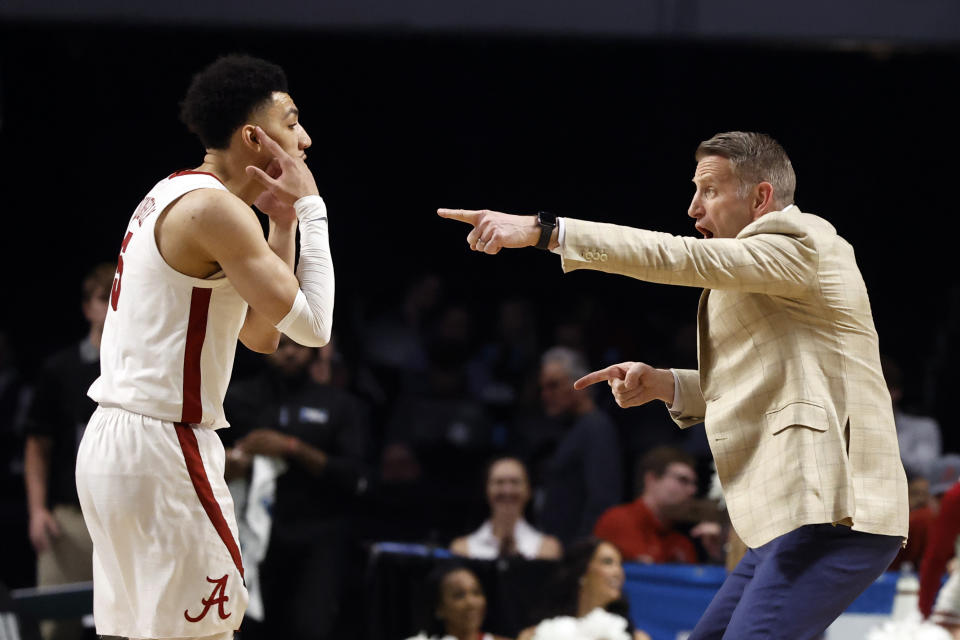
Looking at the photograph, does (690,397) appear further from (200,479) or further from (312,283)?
(200,479)

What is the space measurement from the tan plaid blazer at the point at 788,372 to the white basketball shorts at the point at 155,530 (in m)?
0.99

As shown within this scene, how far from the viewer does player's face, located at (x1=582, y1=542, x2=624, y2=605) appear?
5.12 meters

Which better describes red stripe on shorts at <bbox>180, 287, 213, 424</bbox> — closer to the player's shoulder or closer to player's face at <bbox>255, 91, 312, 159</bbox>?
the player's shoulder

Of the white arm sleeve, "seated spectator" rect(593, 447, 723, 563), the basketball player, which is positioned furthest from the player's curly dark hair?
"seated spectator" rect(593, 447, 723, 563)

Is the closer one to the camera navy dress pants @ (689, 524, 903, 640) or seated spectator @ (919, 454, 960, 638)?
navy dress pants @ (689, 524, 903, 640)

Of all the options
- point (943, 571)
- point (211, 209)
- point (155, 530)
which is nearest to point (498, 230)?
point (211, 209)

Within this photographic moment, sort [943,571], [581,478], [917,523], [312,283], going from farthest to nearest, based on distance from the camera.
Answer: [581,478] < [917,523] < [943,571] < [312,283]

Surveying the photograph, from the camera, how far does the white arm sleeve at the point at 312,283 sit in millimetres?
2963

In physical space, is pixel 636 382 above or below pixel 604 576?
above

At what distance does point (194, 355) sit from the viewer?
2904mm

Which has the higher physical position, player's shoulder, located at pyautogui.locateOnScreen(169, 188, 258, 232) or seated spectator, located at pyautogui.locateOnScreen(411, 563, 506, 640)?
player's shoulder, located at pyautogui.locateOnScreen(169, 188, 258, 232)

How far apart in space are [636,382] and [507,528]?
2.58 meters

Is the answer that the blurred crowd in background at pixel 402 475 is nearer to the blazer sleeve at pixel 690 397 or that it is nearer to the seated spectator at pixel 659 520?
the seated spectator at pixel 659 520

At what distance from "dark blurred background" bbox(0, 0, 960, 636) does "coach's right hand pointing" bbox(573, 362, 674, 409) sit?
4.58 m
